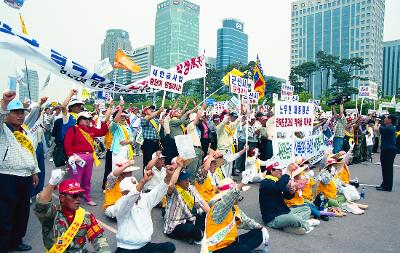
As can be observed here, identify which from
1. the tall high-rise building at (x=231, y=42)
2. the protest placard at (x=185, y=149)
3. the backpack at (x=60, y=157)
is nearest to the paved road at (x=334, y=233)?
the backpack at (x=60, y=157)

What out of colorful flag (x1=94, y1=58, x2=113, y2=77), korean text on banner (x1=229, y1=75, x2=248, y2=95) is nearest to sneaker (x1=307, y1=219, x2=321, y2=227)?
korean text on banner (x1=229, y1=75, x2=248, y2=95)

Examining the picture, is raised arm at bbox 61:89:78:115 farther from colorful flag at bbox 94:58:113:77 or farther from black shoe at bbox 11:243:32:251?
colorful flag at bbox 94:58:113:77

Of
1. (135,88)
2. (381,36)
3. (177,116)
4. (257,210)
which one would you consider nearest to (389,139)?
(257,210)

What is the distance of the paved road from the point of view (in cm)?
527

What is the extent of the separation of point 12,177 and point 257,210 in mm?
4654

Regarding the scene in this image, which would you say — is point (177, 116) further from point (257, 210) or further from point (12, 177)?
point (12, 177)

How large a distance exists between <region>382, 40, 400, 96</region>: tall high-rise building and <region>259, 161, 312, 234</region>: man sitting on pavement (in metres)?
115

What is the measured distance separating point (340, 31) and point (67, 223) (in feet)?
448

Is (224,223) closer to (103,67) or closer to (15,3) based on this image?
(15,3)

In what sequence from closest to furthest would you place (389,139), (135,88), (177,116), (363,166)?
(135,88) → (177,116) → (389,139) → (363,166)

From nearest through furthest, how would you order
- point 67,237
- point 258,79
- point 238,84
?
point 67,237
point 238,84
point 258,79

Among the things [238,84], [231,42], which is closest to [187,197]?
[238,84]

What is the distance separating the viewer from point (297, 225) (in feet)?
18.9

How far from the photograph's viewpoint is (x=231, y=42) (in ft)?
401
